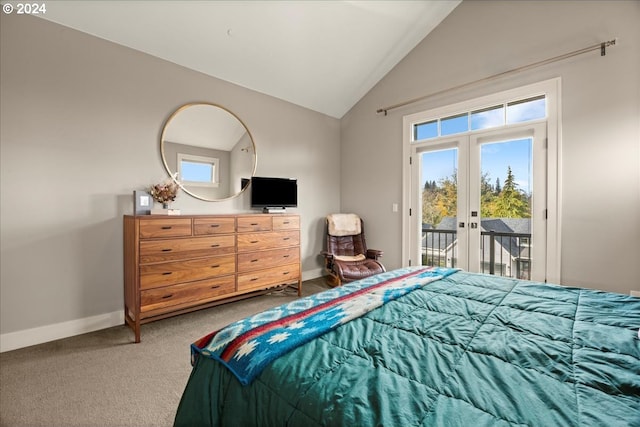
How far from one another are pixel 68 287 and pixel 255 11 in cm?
326

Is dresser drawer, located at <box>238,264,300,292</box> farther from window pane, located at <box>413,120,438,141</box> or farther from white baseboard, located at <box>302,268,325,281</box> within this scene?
window pane, located at <box>413,120,438,141</box>

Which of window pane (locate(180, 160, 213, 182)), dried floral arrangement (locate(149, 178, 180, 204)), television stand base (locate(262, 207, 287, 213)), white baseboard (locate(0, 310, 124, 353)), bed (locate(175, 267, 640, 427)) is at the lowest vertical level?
white baseboard (locate(0, 310, 124, 353))

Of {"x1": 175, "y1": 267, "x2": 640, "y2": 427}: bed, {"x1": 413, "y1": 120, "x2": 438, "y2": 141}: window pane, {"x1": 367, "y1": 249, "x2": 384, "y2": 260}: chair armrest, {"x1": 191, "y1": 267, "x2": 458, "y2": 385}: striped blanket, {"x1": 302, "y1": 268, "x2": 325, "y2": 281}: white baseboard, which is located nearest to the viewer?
{"x1": 175, "y1": 267, "x2": 640, "y2": 427}: bed

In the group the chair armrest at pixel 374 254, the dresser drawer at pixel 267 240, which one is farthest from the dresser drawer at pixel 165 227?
the chair armrest at pixel 374 254

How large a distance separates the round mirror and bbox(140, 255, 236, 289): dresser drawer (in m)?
0.86

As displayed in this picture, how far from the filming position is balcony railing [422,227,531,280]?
3232 millimetres

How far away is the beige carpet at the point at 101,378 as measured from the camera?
5.27 feet

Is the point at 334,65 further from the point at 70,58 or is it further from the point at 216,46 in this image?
the point at 70,58

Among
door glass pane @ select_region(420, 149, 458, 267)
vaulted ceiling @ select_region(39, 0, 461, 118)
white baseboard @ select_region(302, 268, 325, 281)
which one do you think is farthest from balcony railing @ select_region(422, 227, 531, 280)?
vaulted ceiling @ select_region(39, 0, 461, 118)

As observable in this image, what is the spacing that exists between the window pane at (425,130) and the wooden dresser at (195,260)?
7.48ft

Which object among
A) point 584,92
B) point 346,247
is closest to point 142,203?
point 346,247

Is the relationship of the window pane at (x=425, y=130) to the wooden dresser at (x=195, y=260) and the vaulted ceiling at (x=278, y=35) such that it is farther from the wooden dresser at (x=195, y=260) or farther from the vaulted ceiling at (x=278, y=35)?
the wooden dresser at (x=195, y=260)

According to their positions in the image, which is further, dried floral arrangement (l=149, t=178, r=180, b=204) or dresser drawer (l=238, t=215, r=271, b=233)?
dresser drawer (l=238, t=215, r=271, b=233)

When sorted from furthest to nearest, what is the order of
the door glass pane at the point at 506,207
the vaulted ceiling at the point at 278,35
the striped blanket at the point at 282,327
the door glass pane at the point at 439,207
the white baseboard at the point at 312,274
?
the white baseboard at the point at 312,274 < the door glass pane at the point at 439,207 < the door glass pane at the point at 506,207 < the vaulted ceiling at the point at 278,35 < the striped blanket at the point at 282,327
